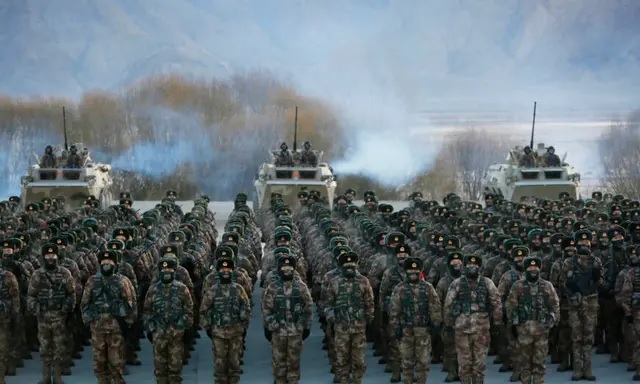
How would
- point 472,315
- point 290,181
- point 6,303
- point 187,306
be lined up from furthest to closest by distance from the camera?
point 290,181 < point 6,303 < point 187,306 < point 472,315

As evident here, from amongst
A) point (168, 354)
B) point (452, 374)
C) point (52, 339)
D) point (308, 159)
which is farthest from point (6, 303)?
point (308, 159)

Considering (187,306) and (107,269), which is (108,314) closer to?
(107,269)

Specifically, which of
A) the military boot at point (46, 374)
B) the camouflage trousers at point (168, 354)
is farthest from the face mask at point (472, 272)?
the military boot at point (46, 374)

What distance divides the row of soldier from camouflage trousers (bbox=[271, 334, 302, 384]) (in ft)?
0.12

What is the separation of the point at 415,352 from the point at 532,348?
119 cm

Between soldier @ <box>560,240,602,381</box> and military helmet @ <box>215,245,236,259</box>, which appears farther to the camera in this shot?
soldier @ <box>560,240,602,381</box>

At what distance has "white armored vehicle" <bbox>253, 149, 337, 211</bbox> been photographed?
30.4 m

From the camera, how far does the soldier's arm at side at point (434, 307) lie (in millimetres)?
14094

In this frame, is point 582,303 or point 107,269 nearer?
point 107,269

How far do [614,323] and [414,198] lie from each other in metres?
10.6

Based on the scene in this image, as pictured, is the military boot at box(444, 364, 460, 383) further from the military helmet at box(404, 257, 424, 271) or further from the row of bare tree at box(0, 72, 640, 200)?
the row of bare tree at box(0, 72, 640, 200)

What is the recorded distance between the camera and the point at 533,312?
1415 cm

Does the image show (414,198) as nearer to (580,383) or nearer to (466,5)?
(580,383)

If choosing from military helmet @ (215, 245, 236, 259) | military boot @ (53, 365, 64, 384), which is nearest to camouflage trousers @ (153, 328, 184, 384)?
military helmet @ (215, 245, 236, 259)
